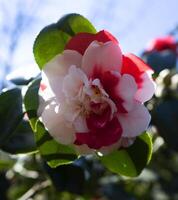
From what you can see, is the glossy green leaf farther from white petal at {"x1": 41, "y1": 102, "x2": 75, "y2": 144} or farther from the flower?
the flower

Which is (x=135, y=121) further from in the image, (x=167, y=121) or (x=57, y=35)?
(x=167, y=121)

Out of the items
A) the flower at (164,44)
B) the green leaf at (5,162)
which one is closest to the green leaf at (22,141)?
the green leaf at (5,162)

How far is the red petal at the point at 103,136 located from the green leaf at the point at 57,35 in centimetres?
14

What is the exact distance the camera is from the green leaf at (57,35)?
0.76 meters

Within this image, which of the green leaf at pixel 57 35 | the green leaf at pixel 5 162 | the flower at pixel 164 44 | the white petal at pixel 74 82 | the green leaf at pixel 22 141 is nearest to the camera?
the white petal at pixel 74 82

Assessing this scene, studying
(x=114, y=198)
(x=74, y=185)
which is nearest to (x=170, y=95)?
(x=74, y=185)

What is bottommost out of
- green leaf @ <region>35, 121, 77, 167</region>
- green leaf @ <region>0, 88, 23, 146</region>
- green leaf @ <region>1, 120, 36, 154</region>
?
green leaf @ <region>1, 120, 36, 154</region>

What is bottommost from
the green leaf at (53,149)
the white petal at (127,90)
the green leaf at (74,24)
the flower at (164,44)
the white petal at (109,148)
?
the flower at (164,44)

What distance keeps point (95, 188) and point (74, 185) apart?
36cm

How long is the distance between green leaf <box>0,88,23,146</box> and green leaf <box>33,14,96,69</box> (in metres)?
0.08

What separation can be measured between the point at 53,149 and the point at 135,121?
0.14 m

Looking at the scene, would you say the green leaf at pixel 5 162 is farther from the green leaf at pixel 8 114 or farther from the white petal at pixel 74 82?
the white petal at pixel 74 82

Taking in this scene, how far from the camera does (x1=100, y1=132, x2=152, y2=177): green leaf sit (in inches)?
29.4

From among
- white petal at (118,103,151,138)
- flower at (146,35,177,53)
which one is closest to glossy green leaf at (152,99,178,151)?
white petal at (118,103,151,138)
